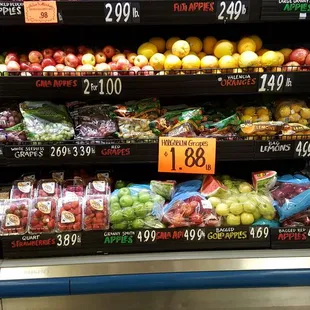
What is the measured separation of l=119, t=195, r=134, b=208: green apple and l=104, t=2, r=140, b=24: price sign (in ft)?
2.36

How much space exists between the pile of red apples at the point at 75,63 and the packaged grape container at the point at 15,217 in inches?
21.8

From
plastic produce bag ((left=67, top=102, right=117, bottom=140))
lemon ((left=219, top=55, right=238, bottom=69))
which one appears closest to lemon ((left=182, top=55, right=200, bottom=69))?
lemon ((left=219, top=55, right=238, bottom=69))

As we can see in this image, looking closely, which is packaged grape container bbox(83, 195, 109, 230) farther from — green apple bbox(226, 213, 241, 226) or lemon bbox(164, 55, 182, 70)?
lemon bbox(164, 55, 182, 70)

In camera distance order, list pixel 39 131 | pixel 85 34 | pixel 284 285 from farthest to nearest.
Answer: pixel 85 34 < pixel 39 131 < pixel 284 285

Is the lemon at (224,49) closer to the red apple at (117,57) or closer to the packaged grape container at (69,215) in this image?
the red apple at (117,57)

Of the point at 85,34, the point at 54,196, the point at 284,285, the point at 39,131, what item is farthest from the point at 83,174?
the point at 284,285

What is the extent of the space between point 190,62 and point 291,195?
0.74m

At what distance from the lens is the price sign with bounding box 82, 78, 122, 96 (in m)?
1.40

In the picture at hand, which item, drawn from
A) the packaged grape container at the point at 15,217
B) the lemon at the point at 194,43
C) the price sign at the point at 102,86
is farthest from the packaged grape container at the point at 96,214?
the lemon at the point at 194,43

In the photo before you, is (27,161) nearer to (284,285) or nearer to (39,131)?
(39,131)

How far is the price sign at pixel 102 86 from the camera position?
1.40 metres

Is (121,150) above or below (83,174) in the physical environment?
above

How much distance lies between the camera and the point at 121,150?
1.48 metres

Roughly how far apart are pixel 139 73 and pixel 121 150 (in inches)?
13.0
